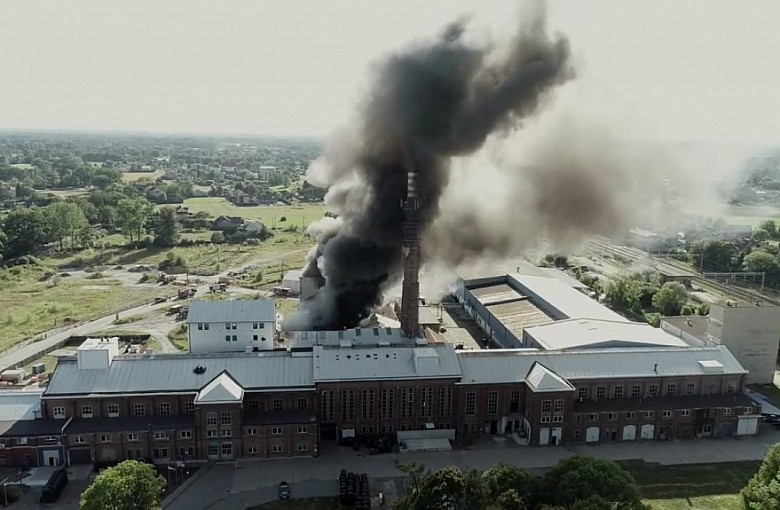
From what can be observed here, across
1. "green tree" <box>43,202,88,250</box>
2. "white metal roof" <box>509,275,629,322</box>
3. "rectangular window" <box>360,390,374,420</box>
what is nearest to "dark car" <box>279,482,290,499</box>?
"rectangular window" <box>360,390,374,420</box>

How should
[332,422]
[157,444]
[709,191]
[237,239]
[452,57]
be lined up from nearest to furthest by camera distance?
[157,444], [332,422], [452,57], [237,239], [709,191]

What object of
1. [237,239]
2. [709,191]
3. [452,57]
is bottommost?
[237,239]

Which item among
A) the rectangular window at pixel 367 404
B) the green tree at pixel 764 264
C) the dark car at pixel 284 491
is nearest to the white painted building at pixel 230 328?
the rectangular window at pixel 367 404

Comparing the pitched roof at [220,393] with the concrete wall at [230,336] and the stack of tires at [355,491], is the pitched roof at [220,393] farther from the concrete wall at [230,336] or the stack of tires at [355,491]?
the stack of tires at [355,491]

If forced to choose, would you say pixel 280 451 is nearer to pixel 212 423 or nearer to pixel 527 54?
pixel 212 423

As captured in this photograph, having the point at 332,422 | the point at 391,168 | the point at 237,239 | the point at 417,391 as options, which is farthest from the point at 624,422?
the point at 237,239

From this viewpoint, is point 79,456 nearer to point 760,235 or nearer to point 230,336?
point 230,336

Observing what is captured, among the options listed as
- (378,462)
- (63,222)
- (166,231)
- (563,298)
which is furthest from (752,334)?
(63,222)
